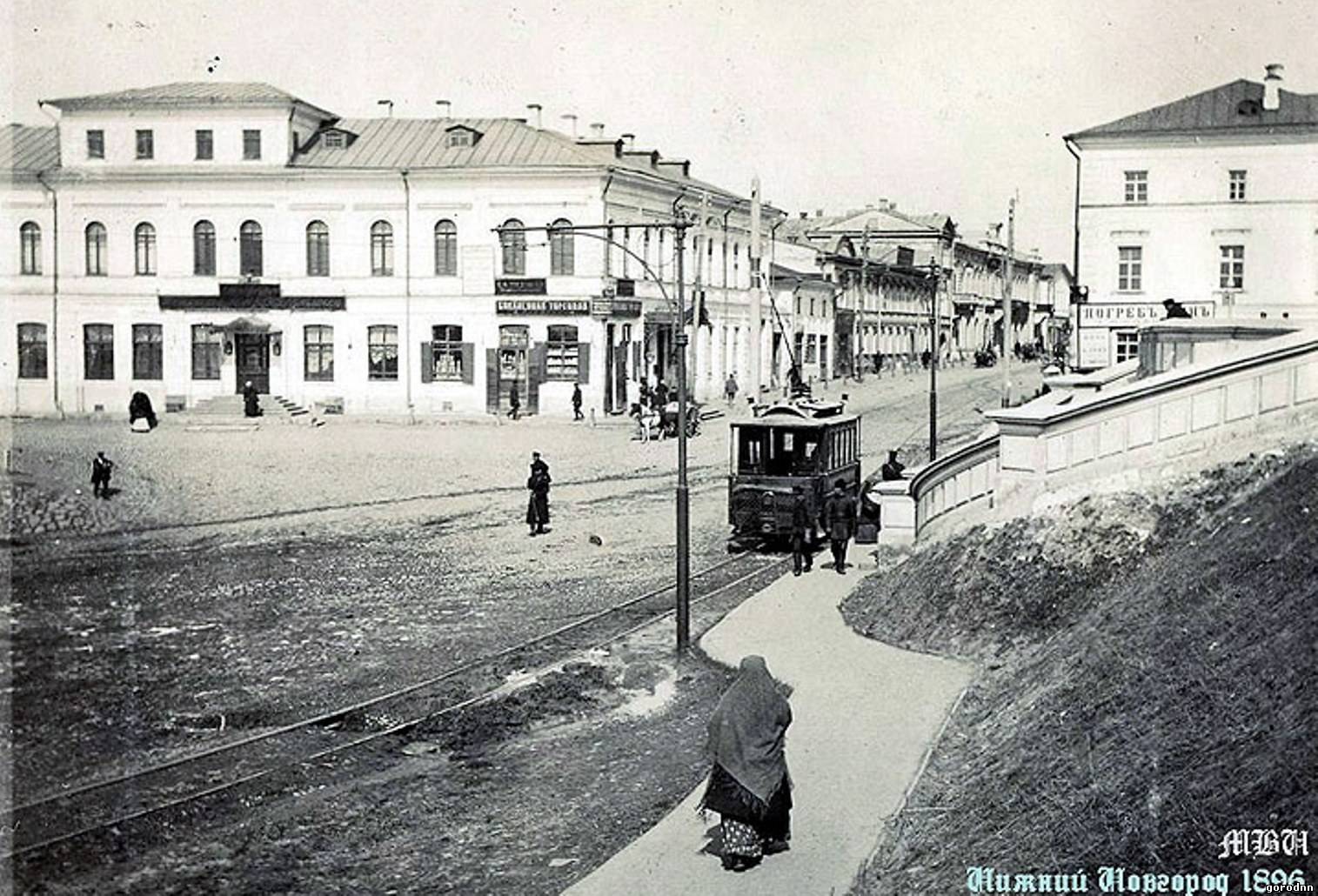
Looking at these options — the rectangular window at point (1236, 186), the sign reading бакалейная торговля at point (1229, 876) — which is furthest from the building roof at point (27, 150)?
the rectangular window at point (1236, 186)

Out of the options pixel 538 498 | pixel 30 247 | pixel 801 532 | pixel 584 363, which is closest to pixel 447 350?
pixel 584 363

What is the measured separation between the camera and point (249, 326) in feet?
121

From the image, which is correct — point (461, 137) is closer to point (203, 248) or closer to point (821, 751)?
point (203, 248)

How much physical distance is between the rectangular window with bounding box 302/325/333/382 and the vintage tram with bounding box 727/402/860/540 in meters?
19.1

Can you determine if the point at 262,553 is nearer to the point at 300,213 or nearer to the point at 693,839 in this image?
the point at 693,839

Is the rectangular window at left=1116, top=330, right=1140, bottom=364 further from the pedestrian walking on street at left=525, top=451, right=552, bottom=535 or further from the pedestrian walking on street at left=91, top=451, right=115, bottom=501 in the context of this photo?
the pedestrian walking on street at left=91, top=451, right=115, bottom=501

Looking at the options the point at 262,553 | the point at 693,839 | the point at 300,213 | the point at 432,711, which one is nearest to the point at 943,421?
the point at 300,213

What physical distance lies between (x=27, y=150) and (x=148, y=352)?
14.8 m

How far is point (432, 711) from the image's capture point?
12.3 metres

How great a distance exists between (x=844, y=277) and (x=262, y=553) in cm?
4160

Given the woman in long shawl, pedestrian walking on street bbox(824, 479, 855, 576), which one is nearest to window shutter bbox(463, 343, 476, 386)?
pedestrian walking on street bbox(824, 479, 855, 576)

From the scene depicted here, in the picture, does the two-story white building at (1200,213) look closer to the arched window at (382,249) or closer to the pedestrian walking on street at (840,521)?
the pedestrian walking on street at (840,521)

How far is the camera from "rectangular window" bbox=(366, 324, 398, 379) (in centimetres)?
3838

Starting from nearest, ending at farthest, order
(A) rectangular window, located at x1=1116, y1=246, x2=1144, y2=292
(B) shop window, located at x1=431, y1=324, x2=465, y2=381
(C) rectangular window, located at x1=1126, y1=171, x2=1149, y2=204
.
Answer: (C) rectangular window, located at x1=1126, y1=171, x2=1149, y2=204 → (A) rectangular window, located at x1=1116, y1=246, x2=1144, y2=292 → (B) shop window, located at x1=431, y1=324, x2=465, y2=381
